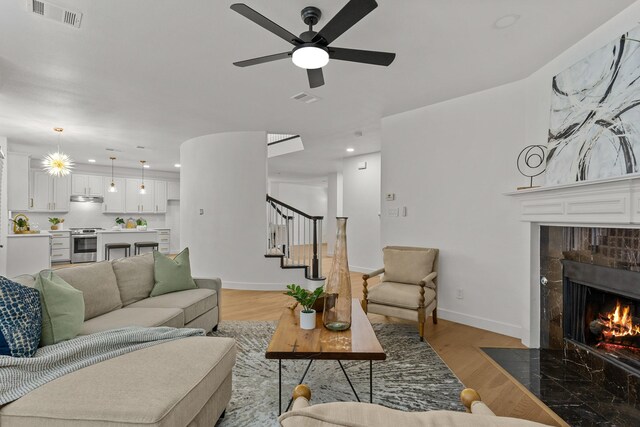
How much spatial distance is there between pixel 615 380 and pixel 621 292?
24.1 inches

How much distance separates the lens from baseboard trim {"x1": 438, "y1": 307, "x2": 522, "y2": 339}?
347 cm

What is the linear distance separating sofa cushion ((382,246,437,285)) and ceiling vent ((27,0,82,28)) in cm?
374

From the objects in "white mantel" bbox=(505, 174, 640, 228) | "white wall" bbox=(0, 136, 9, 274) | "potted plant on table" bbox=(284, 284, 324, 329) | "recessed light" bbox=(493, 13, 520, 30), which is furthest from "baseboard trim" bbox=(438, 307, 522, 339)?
"white wall" bbox=(0, 136, 9, 274)

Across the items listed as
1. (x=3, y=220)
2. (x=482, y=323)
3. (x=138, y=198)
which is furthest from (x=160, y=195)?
(x=482, y=323)

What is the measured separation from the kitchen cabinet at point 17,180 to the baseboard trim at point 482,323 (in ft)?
29.7

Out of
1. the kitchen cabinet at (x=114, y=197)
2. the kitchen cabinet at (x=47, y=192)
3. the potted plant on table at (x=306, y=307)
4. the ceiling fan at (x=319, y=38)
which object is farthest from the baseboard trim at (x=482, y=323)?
the kitchen cabinet at (x=47, y=192)

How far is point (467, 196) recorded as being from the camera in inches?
154

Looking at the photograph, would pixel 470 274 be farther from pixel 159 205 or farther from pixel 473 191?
pixel 159 205

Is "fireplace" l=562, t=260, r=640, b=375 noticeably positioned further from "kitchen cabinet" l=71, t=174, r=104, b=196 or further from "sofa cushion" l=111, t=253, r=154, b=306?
"kitchen cabinet" l=71, t=174, r=104, b=196

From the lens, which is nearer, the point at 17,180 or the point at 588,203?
the point at 588,203

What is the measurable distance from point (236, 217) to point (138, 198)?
5851 millimetres

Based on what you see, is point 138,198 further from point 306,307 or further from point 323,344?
point 323,344

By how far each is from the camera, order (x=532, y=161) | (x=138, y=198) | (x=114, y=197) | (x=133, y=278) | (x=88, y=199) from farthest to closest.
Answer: (x=138, y=198), (x=114, y=197), (x=88, y=199), (x=532, y=161), (x=133, y=278)

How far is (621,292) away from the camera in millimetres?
2305
